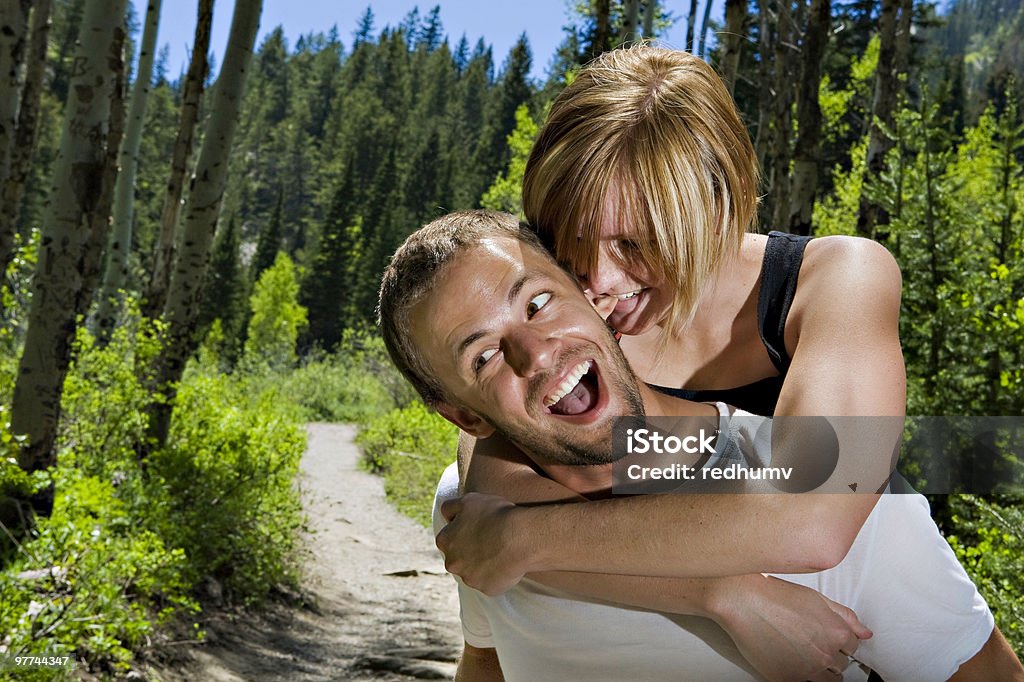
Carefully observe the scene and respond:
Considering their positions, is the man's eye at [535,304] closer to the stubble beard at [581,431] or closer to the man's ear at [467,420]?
the stubble beard at [581,431]

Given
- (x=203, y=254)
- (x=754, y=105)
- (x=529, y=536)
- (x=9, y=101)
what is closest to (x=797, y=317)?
(x=529, y=536)

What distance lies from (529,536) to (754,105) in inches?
1089

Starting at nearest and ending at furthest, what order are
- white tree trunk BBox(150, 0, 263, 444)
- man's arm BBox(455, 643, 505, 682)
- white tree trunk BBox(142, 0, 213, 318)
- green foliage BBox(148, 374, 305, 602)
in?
1. man's arm BBox(455, 643, 505, 682)
2. green foliage BBox(148, 374, 305, 602)
3. white tree trunk BBox(150, 0, 263, 444)
4. white tree trunk BBox(142, 0, 213, 318)

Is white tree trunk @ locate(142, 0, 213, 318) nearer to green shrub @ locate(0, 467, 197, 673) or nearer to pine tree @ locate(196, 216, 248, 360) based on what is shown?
green shrub @ locate(0, 467, 197, 673)

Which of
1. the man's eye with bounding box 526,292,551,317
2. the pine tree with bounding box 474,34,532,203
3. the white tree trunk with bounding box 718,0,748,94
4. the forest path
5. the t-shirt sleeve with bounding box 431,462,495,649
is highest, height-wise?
the pine tree with bounding box 474,34,532,203

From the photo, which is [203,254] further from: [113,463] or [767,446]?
[767,446]

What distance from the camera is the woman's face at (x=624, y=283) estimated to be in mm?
1892

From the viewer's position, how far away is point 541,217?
1.99 m

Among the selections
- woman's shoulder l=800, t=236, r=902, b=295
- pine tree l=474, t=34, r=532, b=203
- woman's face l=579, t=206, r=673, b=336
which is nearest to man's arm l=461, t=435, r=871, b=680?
woman's shoulder l=800, t=236, r=902, b=295

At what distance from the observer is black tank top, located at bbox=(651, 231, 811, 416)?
1.85 metres

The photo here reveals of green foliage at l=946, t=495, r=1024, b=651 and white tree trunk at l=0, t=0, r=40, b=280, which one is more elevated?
white tree trunk at l=0, t=0, r=40, b=280

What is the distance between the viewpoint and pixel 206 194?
25.8ft

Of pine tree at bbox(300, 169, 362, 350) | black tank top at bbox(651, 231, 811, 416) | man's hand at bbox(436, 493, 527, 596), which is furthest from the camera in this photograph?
pine tree at bbox(300, 169, 362, 350)

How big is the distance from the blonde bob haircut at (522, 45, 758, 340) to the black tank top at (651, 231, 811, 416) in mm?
94
